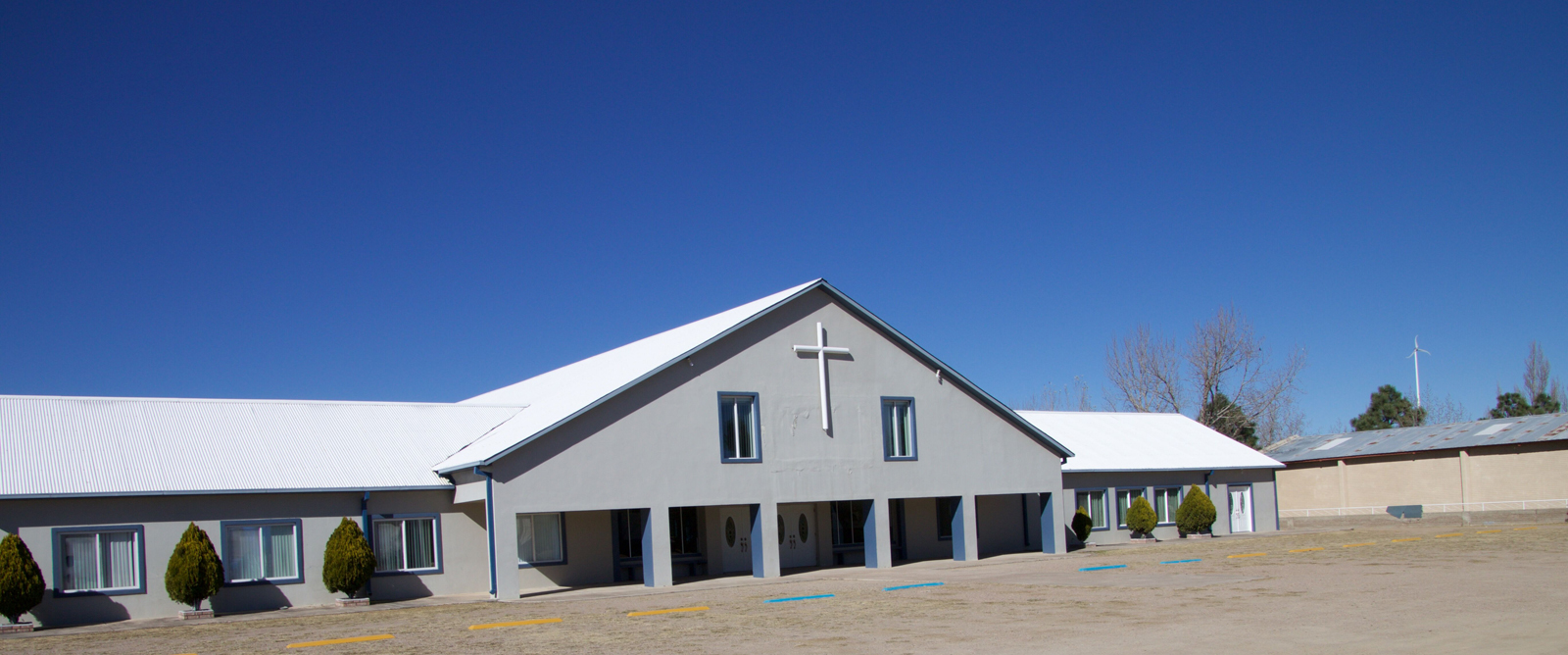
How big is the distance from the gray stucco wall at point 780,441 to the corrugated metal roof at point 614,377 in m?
0.28

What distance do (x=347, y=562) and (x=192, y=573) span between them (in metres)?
2.63

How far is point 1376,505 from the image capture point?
48000 mm

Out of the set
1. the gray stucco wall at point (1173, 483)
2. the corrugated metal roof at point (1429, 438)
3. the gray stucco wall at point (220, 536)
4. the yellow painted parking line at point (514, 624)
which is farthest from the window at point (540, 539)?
the corrugated metal roof at point (1429, 438)

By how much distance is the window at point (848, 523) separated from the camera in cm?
3106

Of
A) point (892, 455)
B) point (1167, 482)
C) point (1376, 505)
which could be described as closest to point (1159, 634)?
point (892, 455)

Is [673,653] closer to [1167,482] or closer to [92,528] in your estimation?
[92,528]

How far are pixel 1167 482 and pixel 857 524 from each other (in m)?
11.1

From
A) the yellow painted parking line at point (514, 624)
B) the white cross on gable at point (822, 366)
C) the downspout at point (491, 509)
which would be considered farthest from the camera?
the white cross on gable at point (822, 366)

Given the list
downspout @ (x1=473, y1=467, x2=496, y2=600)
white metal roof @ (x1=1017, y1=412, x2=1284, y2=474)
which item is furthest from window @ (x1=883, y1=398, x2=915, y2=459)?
downspout @ (x1=473, y1=467, x2=496, y2=600)

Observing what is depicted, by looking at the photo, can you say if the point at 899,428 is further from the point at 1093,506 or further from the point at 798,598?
the point at 1093,506

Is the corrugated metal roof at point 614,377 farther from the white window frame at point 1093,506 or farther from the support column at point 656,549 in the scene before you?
the white window frame at point 1093,506

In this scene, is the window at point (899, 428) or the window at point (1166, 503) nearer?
the window at point (899, 428)

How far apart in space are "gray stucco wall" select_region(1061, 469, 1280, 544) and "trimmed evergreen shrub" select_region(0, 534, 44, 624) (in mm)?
24320

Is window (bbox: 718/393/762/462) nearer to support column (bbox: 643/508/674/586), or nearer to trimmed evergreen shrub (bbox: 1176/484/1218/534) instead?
support column (bbox: 643/508/674/586)
